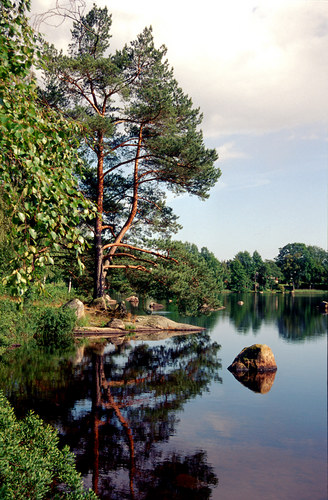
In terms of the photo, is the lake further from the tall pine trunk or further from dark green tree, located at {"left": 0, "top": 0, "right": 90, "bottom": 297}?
the tall pine trunk

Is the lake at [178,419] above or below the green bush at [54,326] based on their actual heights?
below

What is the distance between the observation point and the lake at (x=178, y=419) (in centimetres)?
855

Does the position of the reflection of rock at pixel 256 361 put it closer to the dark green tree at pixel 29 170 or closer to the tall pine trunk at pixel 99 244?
the tall pine trunk at pixel 99 244

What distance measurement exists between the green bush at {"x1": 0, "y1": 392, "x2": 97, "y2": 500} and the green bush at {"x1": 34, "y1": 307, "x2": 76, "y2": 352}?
16631 millimetres

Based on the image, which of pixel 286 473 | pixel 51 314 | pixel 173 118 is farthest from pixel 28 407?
pixel 173 118

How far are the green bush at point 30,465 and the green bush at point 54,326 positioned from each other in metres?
16.6

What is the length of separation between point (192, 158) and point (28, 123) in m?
22.0

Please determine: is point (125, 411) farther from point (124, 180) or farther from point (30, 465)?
point (124, 180)

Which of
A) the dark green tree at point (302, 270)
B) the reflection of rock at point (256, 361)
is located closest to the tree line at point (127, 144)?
the reflection of rock at point (256, 361)

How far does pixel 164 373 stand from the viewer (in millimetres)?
17422

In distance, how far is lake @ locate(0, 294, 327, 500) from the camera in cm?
855

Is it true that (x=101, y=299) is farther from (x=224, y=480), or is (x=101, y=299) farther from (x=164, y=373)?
(x=224, y=480)

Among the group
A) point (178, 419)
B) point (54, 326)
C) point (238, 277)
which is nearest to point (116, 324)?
point (54, 326)

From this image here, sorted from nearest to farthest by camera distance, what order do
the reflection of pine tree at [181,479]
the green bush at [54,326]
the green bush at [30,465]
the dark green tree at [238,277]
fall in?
the green bush at [30,465] → the reflection of pine tree at [181,479] → the green bush at [54,326] → the dark green tree at [238,277]
